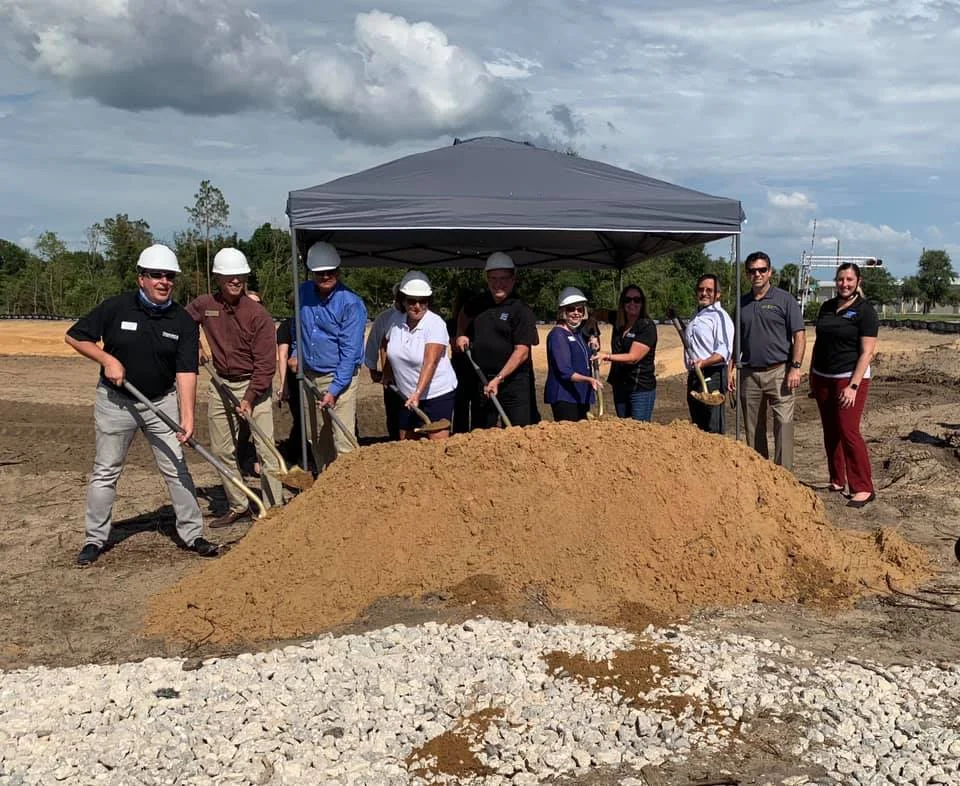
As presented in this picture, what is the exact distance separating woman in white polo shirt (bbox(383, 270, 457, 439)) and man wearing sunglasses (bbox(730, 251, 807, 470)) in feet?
7.27

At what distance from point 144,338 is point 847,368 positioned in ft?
15.7

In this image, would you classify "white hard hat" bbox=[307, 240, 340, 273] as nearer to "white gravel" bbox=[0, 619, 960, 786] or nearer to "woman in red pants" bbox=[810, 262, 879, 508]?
"white gravel" bbox=[0, 619, 960, 786]

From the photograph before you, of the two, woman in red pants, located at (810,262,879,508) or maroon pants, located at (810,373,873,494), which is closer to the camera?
woman in red pants, located at (810,262,879,508)

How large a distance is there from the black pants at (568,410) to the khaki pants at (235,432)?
205 centimetres

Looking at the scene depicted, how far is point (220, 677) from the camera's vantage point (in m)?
3.82

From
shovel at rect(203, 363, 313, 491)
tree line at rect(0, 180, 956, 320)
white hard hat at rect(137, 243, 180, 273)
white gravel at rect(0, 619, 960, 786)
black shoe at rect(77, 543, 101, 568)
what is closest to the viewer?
white gravel at rect(0, 619, 960, 786)

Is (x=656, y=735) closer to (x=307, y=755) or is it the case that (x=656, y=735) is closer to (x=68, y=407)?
(x=307, y=755)

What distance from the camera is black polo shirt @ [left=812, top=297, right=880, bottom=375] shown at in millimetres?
6364

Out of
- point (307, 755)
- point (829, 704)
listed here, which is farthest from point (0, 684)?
point (829, 704)

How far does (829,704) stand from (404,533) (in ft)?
7.58

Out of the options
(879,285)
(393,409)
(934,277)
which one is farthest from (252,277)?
(934,277)

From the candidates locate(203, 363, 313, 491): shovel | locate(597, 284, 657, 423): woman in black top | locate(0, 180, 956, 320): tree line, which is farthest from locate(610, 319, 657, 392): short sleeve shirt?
locate(0, 180, 956, 320): tree line

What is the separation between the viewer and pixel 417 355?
19.7 feet

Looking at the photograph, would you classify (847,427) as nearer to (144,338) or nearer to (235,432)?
(235,432)
